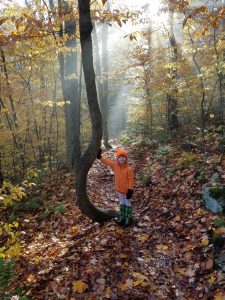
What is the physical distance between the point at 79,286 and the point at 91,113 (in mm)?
2930

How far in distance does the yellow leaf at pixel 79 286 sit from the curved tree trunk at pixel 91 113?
174 cm

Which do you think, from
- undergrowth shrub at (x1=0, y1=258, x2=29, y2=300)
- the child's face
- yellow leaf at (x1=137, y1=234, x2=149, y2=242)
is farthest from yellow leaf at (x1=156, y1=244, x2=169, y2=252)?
undergrowth shrub at (x1=0, y1=258, x2=29, y2=300)

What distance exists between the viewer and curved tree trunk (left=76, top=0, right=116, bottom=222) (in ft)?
14.8

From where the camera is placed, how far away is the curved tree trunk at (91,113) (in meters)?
4.50

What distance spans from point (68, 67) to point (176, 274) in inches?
300

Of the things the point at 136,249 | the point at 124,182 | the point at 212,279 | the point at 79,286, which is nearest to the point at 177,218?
the point at 136,249

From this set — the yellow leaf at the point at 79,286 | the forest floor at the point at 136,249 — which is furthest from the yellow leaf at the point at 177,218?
the yellow leaf at the point at 79,286

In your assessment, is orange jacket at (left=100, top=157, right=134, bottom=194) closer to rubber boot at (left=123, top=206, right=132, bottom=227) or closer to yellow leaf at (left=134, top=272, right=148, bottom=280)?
rubber boot at (left=123, top=206, right=132, bottom=227)

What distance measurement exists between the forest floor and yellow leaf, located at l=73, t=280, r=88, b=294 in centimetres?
2

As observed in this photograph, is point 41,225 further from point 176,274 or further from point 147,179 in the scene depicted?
point 176,274

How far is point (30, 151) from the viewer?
14.7 meters

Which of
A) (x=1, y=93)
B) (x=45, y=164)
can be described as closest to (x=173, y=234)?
(x=1, y=93)

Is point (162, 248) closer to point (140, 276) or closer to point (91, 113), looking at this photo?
point (140, 276)

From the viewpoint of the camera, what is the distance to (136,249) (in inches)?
207
